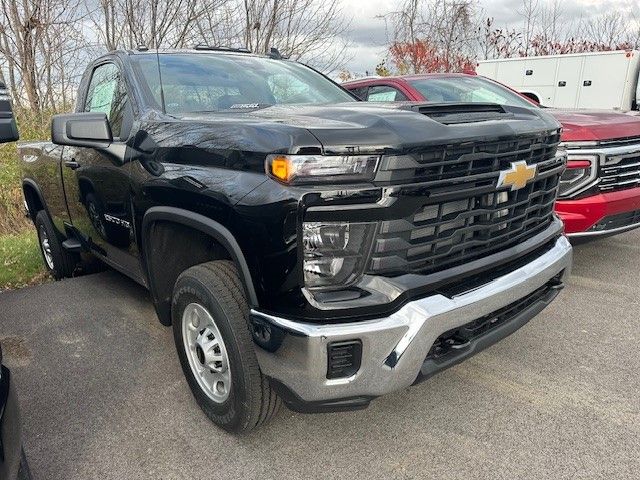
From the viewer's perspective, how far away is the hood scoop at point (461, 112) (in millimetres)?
2316

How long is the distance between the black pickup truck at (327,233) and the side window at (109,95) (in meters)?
A: 0.19

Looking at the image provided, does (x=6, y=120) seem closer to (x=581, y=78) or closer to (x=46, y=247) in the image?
(x=46, y=247)

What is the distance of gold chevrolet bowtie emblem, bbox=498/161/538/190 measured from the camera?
7.64 ft

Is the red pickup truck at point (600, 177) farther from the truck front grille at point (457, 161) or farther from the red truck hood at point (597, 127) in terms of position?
the truck front grille at point (457, 161)

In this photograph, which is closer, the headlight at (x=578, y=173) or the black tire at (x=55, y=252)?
the headlight at (x=578, y=173)

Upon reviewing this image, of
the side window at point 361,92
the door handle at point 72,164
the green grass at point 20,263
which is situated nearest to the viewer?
the door handle at point 72,164

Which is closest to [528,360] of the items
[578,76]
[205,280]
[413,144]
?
[413,144]

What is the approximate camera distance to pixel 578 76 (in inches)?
484

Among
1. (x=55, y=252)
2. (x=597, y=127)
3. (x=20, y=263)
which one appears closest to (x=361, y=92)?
(x=597, y=127)

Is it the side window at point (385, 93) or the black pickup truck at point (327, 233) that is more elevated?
the side window at point (385, 93)

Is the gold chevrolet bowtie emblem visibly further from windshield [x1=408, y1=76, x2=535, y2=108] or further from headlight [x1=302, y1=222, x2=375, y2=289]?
windshield [x1=408, y1=76, x2=535, y2=108]

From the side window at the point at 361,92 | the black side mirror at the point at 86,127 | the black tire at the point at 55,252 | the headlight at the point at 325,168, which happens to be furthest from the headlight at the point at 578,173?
the black tire at the point at 55,252

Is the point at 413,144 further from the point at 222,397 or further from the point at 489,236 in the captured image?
the point at 222,397

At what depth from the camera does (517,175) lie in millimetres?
2406
